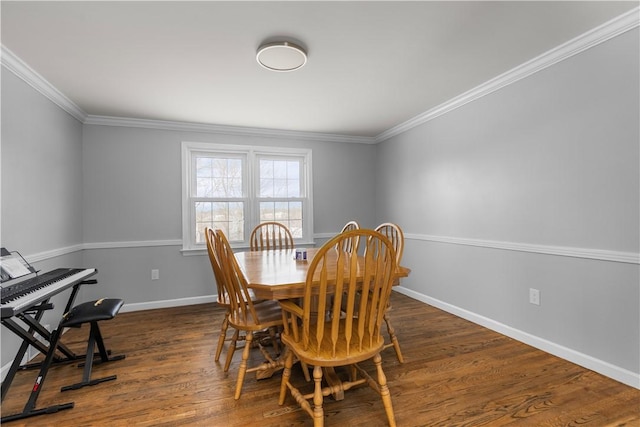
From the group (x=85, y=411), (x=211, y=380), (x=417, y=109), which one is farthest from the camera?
(x=417, y=109)

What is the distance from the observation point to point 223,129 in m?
3.91

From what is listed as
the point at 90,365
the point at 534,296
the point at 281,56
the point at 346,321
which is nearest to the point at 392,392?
the point at 346,321

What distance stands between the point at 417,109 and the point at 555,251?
6.51ft

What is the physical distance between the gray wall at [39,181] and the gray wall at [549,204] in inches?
148

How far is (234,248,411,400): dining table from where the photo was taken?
1582 millimetres

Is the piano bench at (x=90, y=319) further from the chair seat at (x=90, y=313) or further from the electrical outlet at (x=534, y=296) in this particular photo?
the electrical outlet at (x=534, y=296)

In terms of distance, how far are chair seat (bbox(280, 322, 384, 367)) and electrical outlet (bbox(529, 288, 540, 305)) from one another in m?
1.68

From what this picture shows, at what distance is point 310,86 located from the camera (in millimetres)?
2785

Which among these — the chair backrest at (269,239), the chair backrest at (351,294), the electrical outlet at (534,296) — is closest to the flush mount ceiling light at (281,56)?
the chair backrest at (351,294)

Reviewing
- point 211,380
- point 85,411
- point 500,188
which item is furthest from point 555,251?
point 85,411

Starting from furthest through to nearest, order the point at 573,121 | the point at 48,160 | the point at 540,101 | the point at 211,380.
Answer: the point at 48,160, the point at 540,101, the point at 573,121, the point at 211,380

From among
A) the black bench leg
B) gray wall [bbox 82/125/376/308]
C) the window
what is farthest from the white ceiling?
the black bench leg

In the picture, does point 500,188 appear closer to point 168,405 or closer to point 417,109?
point 417,109

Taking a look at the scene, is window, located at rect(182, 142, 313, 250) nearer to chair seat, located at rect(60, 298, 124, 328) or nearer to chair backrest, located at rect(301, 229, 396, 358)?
chair seat, located at rect(60, 298, 124, 328)
